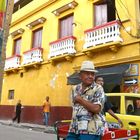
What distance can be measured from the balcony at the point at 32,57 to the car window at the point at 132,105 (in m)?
12.3

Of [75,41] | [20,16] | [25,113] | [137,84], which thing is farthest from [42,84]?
[137,84]

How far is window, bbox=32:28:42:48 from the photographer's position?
20719 mm

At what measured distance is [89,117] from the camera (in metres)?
3.76

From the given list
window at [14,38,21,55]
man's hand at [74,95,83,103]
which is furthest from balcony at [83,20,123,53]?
man's hand at [74,95,83,103]

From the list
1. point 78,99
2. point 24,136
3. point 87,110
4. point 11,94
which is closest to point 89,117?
point 87,110

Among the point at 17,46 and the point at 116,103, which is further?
the point at 17,46

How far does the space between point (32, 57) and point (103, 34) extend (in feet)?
20.9

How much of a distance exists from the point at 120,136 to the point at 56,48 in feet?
46.0

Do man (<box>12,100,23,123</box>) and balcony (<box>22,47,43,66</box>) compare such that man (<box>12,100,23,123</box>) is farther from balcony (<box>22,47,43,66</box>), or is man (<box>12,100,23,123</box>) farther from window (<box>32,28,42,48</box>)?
window (<box>32,28,42,48</box>)

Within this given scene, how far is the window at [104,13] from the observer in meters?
16.2

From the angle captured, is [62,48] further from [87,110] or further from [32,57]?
[87,110]

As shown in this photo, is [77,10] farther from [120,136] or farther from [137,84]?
[120,136]

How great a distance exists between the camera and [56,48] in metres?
18.0

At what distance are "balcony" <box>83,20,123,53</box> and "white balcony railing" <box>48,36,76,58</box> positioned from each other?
3.58ft
